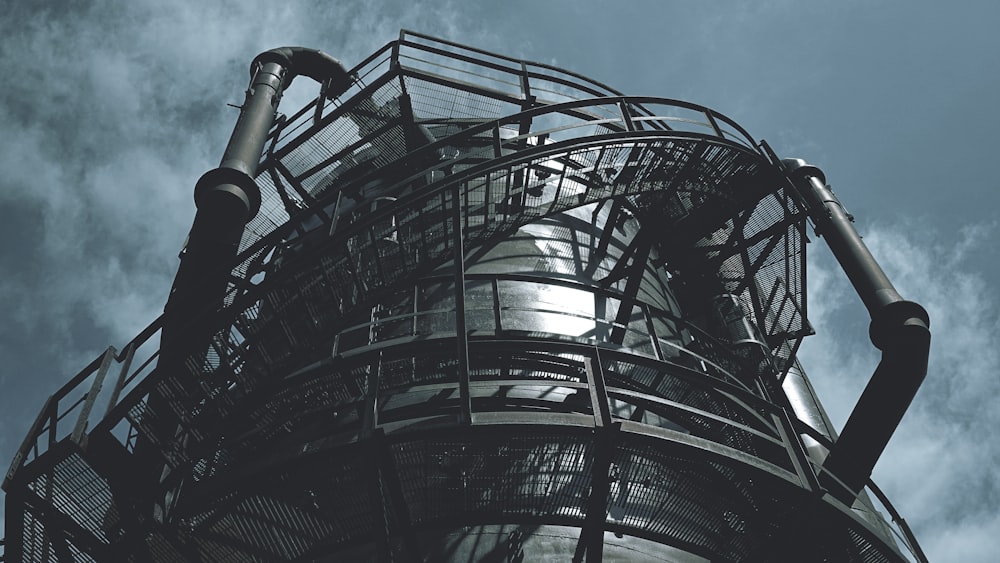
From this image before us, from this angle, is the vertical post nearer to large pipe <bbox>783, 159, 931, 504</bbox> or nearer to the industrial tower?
the industrial tower

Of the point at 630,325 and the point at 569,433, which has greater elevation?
the point at 630,325

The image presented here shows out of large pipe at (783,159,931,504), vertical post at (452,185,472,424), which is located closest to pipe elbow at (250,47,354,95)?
vertical post at (452,185,472,424)

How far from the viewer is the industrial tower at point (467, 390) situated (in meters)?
7.18

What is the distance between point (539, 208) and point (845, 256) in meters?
5.07

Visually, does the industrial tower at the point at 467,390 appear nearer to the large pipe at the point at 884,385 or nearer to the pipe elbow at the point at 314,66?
the large pipe at the point at 884,385

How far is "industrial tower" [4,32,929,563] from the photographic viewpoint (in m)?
7.18

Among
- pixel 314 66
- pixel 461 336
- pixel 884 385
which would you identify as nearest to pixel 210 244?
pixel 461 336

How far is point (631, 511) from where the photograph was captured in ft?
24.9

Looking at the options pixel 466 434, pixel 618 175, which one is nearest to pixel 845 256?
pixel 618 175

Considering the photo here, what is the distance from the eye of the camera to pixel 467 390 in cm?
694

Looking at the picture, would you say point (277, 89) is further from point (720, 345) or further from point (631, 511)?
point (631, 511)

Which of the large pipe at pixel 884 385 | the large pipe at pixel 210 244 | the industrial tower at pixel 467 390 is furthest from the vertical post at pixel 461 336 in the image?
the large pipe at pixel 884 385

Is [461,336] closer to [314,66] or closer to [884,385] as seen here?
[884,385]

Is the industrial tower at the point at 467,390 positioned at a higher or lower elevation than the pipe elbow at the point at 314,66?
lower
